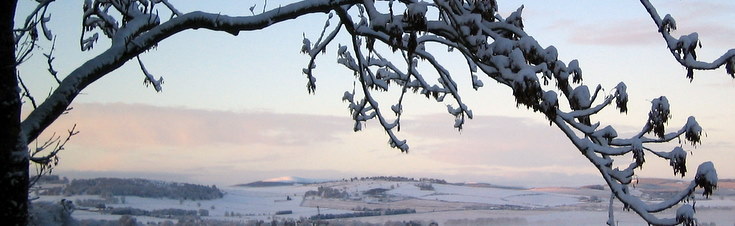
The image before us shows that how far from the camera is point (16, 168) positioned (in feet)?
15.1

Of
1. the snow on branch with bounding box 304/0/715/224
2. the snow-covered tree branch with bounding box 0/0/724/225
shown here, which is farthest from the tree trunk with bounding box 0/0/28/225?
the snow on branch with bounding box 304/0/715/224

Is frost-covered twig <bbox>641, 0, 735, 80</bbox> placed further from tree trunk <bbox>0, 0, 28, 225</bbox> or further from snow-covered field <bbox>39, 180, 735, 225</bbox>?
snow-covered field <bbox>39, 180, 735, 225</bbox>

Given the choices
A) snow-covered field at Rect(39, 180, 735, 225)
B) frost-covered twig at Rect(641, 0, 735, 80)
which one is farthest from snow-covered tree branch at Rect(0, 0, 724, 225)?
snow-covered field at Rect(39, 180, 735, 225)

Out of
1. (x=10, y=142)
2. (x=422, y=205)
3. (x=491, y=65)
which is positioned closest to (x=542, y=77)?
(x=491, y=65)

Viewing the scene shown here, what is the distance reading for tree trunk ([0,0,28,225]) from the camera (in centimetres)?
454

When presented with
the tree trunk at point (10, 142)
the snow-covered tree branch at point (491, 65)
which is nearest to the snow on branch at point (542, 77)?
the snow-covered tree branch at point (491, 65)

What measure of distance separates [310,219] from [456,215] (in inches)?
340

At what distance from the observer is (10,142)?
4598 mm

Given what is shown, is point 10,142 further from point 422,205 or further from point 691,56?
point 422,205

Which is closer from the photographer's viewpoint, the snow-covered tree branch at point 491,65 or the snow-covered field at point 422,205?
the snow-covered tree branch at point 491,65

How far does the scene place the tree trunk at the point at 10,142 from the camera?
4539 mm

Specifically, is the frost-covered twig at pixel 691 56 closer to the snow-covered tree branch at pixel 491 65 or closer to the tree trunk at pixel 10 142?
the snow-covered tree branch at pixel 491 65

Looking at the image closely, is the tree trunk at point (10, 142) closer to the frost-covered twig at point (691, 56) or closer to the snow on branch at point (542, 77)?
the snow on branch at point (542, 77)

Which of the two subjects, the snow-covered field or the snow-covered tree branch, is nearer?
the snow-covered tree branch
